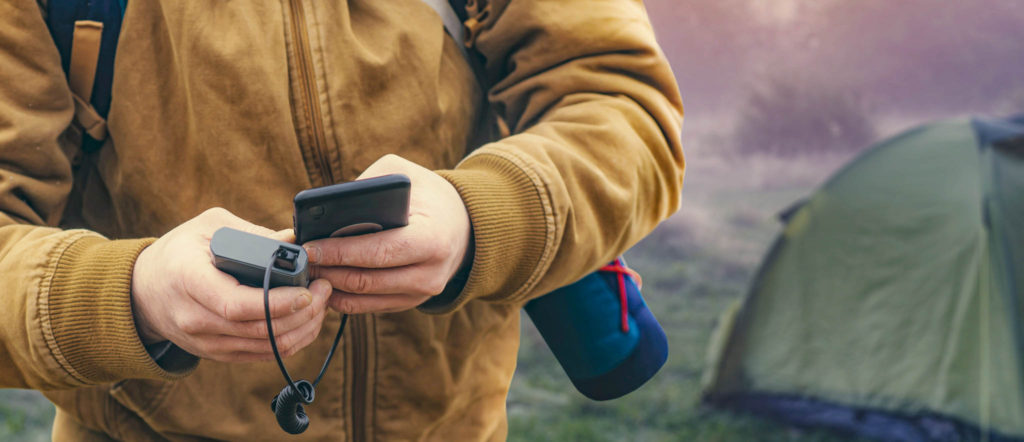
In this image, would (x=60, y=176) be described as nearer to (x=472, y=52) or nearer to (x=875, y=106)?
(x=472, y=52)

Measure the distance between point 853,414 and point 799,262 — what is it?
2.48 feet

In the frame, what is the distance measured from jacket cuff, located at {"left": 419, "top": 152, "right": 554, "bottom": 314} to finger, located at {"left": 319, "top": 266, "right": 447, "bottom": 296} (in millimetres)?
81

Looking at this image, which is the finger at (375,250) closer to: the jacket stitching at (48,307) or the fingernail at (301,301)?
the fingernail at (301,301)

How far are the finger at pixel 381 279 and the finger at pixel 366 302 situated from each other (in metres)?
0.01

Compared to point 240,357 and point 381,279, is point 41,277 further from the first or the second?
point 381,279

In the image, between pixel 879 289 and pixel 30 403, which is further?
pixel 30 403

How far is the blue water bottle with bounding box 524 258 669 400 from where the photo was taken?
3.60 ft

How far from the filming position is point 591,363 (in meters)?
A: 1.11

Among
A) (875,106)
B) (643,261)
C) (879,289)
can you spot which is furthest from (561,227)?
(875,106)

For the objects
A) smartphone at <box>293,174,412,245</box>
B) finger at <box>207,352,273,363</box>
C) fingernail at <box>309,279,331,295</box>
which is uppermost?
smartphone at <box>293,174,412,245</box>

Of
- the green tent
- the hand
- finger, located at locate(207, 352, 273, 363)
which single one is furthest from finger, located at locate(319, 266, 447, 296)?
the green tent

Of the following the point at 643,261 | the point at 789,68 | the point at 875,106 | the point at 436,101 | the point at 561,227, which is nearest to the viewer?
the point at 561,227

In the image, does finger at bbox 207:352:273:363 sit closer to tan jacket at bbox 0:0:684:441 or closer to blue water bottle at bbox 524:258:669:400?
tan jacket at bbox 0:0:684:441

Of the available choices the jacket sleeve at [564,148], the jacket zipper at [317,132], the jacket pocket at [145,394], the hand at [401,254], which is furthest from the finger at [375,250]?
the jacket pocket at [145,394]
